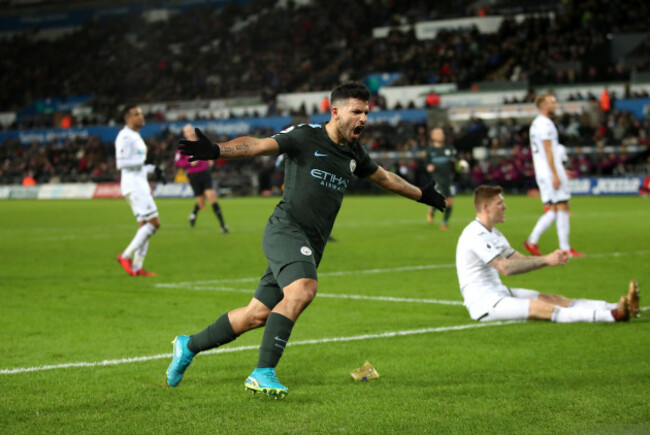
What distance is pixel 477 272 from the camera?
836 centimetres

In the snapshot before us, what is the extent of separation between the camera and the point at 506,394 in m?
5.84

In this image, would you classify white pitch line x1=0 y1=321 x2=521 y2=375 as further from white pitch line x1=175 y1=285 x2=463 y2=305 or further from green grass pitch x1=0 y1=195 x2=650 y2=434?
white pitch line x1=175 y1=285 x2=463 y2=305

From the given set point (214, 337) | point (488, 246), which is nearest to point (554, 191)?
point (488, 246)

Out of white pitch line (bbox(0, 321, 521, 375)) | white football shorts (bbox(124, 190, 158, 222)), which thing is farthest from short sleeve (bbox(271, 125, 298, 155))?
white football shorts (bbox(124, 190, 158, 222))

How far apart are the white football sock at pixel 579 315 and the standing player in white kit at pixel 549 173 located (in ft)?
19.8

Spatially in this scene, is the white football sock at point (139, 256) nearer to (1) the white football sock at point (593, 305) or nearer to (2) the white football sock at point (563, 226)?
(2) the white football sock at point (563, 226)

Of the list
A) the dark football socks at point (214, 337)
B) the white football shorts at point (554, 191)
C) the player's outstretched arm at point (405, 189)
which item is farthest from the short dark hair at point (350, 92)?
the white football shorts at point (554, 191)

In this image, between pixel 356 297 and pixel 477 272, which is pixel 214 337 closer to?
pixel 477 272

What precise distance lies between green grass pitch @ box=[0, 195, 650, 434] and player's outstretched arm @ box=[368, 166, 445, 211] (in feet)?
4.07

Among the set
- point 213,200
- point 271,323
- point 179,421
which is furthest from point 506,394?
point 213,200

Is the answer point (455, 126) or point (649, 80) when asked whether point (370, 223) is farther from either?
point (649, 80)

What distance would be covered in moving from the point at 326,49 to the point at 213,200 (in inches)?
1328

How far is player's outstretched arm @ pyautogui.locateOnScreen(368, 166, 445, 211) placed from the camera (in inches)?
257

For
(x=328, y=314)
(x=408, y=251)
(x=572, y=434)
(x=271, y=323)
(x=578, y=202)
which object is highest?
(x=271, y=323)
